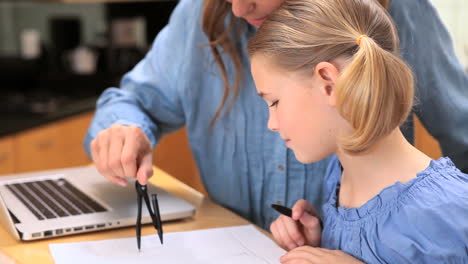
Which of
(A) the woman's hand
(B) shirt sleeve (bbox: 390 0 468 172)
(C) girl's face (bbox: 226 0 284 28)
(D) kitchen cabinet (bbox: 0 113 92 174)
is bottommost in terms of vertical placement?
(D) kitchen cabinet (bbox: 0 113 92 174)

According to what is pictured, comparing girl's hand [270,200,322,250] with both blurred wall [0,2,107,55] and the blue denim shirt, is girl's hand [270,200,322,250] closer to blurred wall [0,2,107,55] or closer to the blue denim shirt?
the blue denim shirt

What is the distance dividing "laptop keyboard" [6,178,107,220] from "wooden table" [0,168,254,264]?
0.07 m

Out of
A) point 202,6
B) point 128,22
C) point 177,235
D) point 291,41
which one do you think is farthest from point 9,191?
point 128,22

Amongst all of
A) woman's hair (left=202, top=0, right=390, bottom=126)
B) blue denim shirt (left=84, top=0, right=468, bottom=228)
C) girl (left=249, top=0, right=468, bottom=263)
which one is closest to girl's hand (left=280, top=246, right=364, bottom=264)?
girl (left=249, top=0, right=468, bottom=263)

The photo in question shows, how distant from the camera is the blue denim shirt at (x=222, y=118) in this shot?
1.36 meters

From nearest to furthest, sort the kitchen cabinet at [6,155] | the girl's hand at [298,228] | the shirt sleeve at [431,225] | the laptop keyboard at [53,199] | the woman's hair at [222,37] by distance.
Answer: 1. the shirt sleeve at [431,225]
2. the girl's hand at [298,228]
3. the laptop keyboard at [53,199]
4. the woman's hair at [222,37]
5. the kitchen cabinet at [6,155]

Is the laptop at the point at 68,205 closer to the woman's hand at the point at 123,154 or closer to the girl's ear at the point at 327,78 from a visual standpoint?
the woman's hand at the point at 123,154

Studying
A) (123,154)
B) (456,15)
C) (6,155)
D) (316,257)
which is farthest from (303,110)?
(456,15)

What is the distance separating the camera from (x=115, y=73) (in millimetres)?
3717

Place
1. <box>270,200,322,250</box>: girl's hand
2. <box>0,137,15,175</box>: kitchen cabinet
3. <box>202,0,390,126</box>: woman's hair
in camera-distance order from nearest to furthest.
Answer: <box>270,200,322,250</box>: girl's hand < <box>202,0,390,126</box>: woman's hair < <box>0,137,15,175</box>: kitchen cabinet

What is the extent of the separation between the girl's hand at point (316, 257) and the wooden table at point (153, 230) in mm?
254

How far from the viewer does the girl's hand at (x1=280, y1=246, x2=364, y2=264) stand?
101 cm

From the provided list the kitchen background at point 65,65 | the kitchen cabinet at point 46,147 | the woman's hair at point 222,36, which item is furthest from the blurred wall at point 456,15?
the woman's hair at point 222,36

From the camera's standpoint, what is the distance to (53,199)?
1.36 metres
